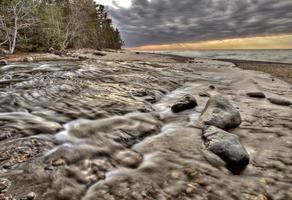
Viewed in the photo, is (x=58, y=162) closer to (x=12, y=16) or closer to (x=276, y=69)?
(x=276, y=69)

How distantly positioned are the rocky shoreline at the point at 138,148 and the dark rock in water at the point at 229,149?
18 mm

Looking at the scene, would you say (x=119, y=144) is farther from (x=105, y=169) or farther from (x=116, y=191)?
(x=116, y=191)

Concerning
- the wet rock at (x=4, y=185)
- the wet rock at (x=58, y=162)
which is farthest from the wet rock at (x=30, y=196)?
the wet rock at (x=58, y=162)

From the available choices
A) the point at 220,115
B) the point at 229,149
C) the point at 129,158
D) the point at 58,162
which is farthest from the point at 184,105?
the point at 58,162

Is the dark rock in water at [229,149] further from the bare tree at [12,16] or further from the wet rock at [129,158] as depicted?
the bare tree at [12,16]

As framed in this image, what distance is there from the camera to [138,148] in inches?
229

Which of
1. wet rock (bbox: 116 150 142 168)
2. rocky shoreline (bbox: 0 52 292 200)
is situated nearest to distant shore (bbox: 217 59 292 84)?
rocky shoreline (bbox: 0 52 292 200)

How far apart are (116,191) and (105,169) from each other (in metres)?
0.74

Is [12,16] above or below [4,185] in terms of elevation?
above

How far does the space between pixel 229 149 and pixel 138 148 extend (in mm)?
1789

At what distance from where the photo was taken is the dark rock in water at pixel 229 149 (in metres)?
5.07

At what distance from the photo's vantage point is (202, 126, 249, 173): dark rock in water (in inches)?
200

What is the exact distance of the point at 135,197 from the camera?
402 cm

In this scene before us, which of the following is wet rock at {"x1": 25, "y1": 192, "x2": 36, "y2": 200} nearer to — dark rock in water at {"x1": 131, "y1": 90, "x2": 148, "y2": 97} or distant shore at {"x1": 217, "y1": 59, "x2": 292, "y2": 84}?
dark rock in water at {"x1": 131, "y1": 90, "x2": 148, "y2": 97}
